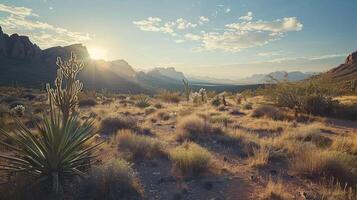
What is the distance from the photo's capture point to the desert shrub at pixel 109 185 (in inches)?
234

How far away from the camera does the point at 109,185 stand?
605 centimetres

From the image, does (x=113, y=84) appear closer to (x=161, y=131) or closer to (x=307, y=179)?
(x=161, y=131)

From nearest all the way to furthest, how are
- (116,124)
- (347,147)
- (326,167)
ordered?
(326,167), (347,147), (116,124)

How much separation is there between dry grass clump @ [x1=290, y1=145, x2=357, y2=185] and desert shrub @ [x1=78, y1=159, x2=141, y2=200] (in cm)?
377

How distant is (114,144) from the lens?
10289mm

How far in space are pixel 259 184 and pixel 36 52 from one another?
11260 centimetres

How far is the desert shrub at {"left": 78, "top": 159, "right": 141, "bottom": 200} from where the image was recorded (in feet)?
19.5

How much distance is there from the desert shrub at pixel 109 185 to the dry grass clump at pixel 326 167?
377 centimetres

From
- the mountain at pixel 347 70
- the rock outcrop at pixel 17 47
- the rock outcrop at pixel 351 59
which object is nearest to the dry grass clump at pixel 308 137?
the mountain at pixel 347 70

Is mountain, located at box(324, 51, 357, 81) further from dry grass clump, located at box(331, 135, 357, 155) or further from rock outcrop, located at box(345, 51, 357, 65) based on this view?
dry grass clump, located at box(331, 135, 357, 155)

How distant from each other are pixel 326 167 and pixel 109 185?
15.5 ft

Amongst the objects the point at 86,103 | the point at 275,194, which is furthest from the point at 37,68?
the point at 275,194

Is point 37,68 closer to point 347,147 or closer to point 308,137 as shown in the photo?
point 308,137

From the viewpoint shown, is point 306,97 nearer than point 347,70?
Yes
